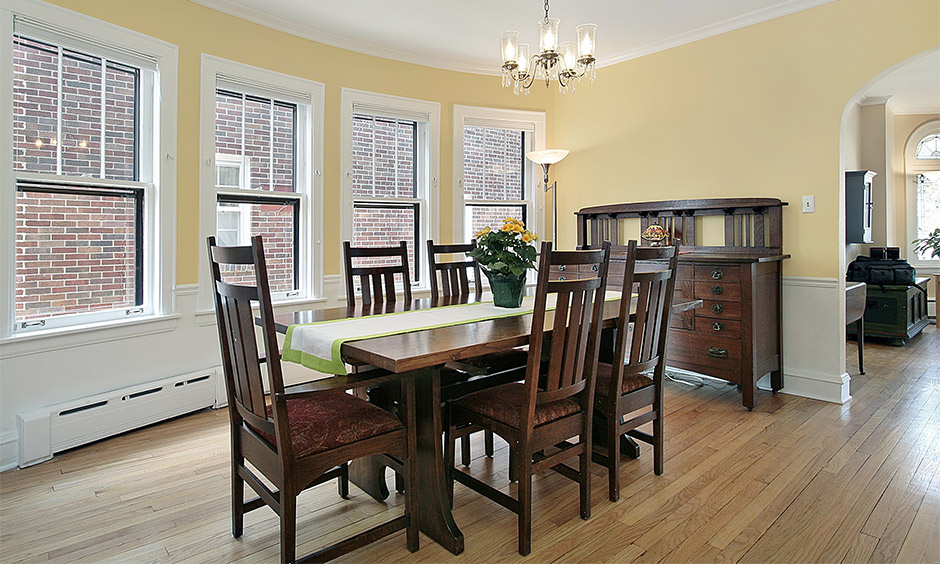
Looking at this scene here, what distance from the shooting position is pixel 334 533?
209 cm

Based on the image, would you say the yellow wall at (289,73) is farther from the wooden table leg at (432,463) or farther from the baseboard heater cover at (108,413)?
the wooden table leg at (432,463)

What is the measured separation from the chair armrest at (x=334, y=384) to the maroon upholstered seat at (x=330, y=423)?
0.13 m

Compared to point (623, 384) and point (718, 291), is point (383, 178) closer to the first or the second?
point (718, 291)

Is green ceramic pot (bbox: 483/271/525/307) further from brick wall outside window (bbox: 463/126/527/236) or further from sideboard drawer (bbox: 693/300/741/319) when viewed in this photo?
brick wall outside window (bbox: 463/126/527/236)

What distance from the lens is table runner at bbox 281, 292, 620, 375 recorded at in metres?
1.98

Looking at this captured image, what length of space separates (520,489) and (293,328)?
1117 millimetres

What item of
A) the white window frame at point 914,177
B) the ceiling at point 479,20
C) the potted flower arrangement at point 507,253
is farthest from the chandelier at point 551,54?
the white window frame at point 914,177

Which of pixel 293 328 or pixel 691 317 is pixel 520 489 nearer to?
pixel 293 328

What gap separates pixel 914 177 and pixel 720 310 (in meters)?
5.77

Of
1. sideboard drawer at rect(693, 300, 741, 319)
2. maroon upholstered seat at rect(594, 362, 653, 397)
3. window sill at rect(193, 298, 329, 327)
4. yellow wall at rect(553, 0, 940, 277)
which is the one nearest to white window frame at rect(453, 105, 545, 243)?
yellow wall at rect(553, 0, 940, 277)

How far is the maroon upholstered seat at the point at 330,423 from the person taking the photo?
1.75 m

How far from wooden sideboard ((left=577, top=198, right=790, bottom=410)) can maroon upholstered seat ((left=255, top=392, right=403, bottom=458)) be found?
2.62 meters

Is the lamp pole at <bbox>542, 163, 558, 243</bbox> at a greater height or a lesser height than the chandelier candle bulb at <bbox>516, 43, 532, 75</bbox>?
lesser

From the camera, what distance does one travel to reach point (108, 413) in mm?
2994
